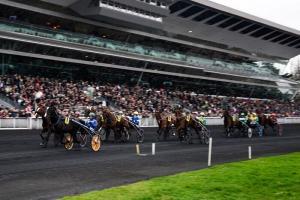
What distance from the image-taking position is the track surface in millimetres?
11489

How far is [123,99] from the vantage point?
138ft

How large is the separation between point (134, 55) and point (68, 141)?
1196 inches

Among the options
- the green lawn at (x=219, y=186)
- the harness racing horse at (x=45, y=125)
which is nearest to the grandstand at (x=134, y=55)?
the harness racing horse at (x=45, y=125)

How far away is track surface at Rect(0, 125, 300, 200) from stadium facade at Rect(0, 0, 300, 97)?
18775 mm

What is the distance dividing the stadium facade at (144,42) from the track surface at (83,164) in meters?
18.8

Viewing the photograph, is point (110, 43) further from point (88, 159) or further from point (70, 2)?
point (88, 159)

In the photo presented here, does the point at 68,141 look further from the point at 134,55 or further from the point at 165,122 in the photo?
the point at 134,55

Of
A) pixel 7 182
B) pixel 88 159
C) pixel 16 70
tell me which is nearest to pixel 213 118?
pixel 16 70

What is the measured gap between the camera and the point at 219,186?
1141 cm

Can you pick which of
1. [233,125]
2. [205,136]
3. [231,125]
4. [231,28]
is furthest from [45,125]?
[231,28]

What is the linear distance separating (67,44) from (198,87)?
24352 mm

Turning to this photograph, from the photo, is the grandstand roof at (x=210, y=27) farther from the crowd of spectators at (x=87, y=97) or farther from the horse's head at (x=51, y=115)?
the horse's head at (x=51, y=115)

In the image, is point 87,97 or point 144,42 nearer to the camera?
point 87,97

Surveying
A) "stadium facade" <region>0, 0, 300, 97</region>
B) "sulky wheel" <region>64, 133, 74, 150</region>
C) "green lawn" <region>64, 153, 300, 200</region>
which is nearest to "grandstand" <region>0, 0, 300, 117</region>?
"stadium facade" <region>0, 0, 300, 97</region>
